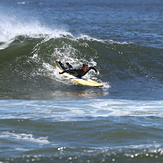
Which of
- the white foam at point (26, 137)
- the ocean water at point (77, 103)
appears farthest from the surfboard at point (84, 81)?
the white foam at point (26, 137)

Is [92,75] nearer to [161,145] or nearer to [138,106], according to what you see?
[138,106]

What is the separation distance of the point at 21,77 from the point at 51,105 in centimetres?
563

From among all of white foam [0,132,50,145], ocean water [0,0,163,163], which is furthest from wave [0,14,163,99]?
white foam [0,132,50,145]

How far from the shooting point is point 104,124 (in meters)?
7.83

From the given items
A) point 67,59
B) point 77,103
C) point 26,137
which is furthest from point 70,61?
point 26,137

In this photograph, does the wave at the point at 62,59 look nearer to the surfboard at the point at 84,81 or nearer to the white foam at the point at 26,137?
the surfboard at the point at 84,81

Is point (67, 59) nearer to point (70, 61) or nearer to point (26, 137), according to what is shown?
point (70, 61)

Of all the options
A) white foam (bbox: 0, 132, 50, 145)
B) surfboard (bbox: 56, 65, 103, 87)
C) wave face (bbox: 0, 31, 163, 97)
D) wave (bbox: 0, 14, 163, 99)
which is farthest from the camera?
wave (bbox: 0, 14, 163, 99)

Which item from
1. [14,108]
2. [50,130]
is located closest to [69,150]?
[50,130]

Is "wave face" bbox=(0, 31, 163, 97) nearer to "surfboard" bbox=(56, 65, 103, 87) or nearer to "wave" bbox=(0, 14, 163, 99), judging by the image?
"wave" bbox=(0, 14, 163, 99)

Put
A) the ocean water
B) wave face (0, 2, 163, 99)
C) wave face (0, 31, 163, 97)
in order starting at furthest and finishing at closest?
wave face (0, 31, 163, 97), wave face (0, 2, 163, 99), the ocean water

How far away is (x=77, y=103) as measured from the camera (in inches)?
424

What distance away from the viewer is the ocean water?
→ 6.14 meters

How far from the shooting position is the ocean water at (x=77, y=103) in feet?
20.1
